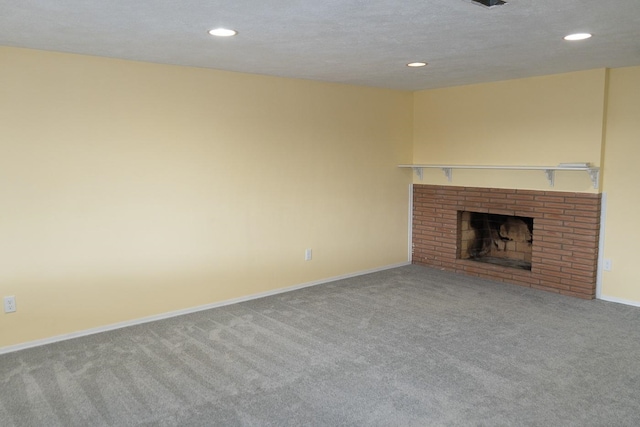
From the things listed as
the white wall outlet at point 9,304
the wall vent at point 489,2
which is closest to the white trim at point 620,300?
the wall vent at point 489,2

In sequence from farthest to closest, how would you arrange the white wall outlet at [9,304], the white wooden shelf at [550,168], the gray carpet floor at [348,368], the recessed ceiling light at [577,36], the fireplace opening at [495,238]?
1. the fireplace opening at [495,238]
2. the white wooden shelf at [550,168]
3. the white wall outlet at [9,304]
4. the recessed ceiling light at [577,36]
5. the gray carpet floor at [348,368]

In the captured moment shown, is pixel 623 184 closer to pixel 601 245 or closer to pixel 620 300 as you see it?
pixel 601 245

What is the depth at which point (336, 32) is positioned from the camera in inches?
118

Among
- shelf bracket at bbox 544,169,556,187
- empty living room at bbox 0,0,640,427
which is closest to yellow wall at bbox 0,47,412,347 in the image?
empty living room at bbox 0,0,640,427

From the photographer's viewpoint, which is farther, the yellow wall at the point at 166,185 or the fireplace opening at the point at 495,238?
the fireplace opening at the point at 495,238

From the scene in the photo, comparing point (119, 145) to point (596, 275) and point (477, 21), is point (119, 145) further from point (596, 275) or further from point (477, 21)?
point (596, 275)

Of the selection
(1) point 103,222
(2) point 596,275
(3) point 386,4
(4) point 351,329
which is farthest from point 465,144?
(1) point 103,222

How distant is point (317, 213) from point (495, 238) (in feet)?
7.40

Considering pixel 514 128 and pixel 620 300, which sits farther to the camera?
pixel 514 128

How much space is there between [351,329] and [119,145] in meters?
2.30

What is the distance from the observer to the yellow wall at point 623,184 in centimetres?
430

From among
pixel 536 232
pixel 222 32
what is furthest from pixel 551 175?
pixel 222 32

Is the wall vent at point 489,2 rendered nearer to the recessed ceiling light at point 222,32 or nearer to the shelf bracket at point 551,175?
the recessed ceiling light at point 222,32

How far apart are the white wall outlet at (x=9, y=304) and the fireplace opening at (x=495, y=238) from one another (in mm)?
4377
